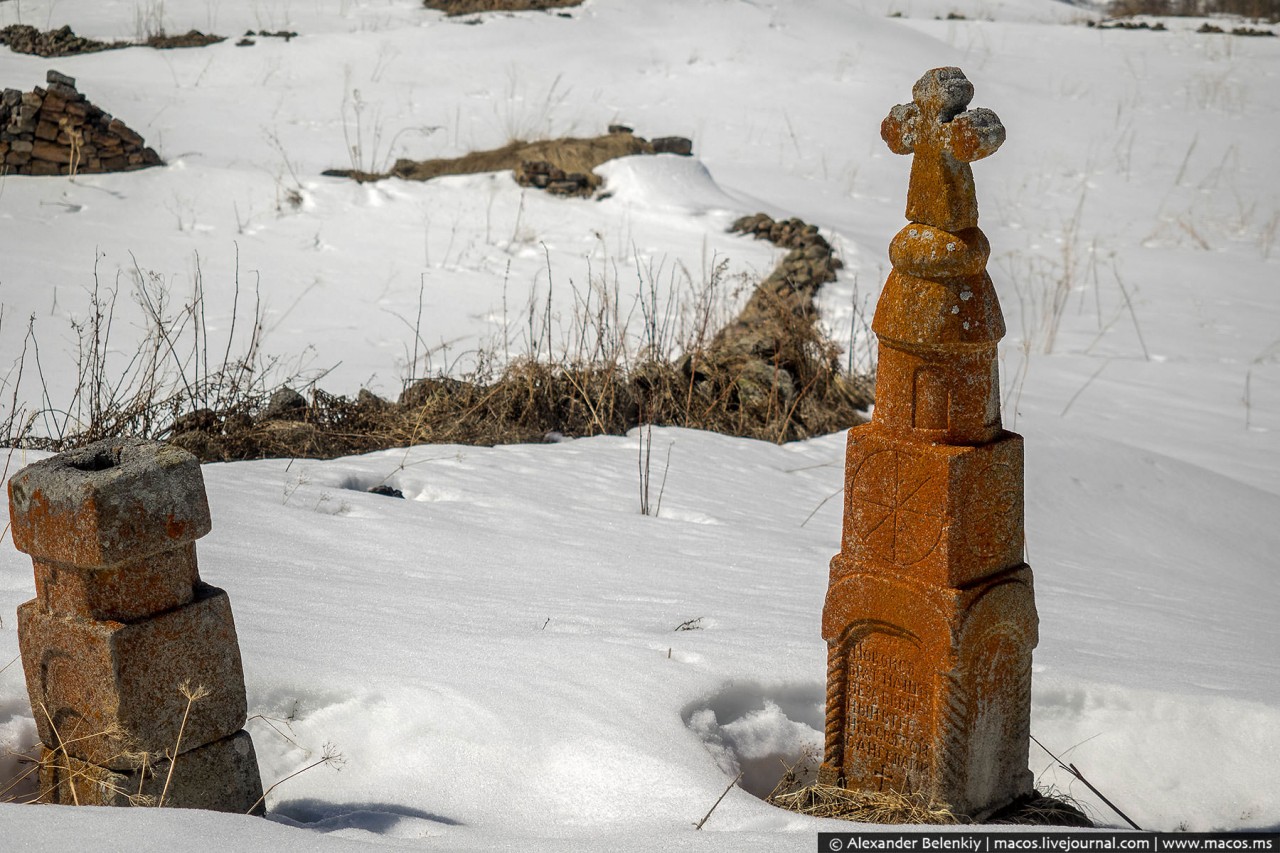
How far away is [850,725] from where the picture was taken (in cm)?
275

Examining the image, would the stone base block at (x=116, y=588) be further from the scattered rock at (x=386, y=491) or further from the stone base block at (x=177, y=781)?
the scattered rock at (x=386, y=491)

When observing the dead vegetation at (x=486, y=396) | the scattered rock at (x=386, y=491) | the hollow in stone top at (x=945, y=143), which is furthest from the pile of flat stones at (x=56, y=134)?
the hollow in stone top at (x=945, y=143)

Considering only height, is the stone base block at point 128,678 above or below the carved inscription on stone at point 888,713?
above

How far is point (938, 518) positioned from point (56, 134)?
9.32 m

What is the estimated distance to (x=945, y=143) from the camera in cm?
248

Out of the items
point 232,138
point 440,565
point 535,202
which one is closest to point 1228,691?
point 440,565

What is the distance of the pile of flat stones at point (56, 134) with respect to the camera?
9.27 meters

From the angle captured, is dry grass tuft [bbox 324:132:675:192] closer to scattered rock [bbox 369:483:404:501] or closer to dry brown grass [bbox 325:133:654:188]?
dry brown grass [bbox 325:133:654:188]

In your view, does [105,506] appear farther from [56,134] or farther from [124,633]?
[56,134]

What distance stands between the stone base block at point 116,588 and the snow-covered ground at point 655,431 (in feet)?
1.22

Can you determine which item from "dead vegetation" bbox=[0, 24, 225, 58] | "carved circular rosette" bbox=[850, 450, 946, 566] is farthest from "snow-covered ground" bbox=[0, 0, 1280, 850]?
"carved circular rosette" bbox=[850, 450, 946, 566]

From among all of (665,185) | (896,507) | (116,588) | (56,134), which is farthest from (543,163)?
(116,588)

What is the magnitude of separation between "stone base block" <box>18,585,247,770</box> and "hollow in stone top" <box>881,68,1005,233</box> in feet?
5.74

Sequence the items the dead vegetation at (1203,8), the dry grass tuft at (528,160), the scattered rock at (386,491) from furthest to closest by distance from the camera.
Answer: the dead vegetation at (1203,8), the dry grass tuft at (528,160), the scattered rock at (386,491)
